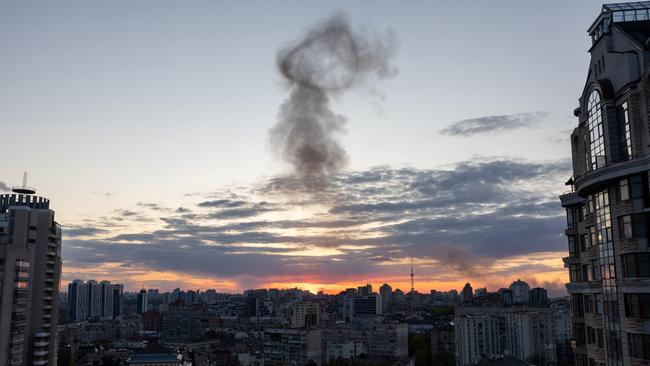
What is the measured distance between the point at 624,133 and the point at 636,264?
5704mm

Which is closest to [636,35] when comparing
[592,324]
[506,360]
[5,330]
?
[592,324]

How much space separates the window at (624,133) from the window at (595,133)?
0.85m

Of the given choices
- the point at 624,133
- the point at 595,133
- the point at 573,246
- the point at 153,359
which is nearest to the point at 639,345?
the point at 624,133

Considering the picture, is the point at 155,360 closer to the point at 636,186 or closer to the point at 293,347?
the point at 293,347

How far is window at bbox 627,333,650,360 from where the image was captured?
23.5 meters

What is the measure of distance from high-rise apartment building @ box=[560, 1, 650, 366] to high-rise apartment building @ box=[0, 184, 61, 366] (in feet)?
172

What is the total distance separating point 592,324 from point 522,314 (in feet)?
325

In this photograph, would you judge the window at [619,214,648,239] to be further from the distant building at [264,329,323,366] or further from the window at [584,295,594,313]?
the distant building at [264,329,323,366]

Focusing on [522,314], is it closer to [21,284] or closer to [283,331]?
[283,331]

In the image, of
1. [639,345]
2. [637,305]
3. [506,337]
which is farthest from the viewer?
[506,337]

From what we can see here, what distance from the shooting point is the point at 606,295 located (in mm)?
26484

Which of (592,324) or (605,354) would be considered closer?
(605,354)

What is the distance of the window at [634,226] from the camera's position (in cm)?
2439

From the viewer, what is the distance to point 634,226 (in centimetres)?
2459
